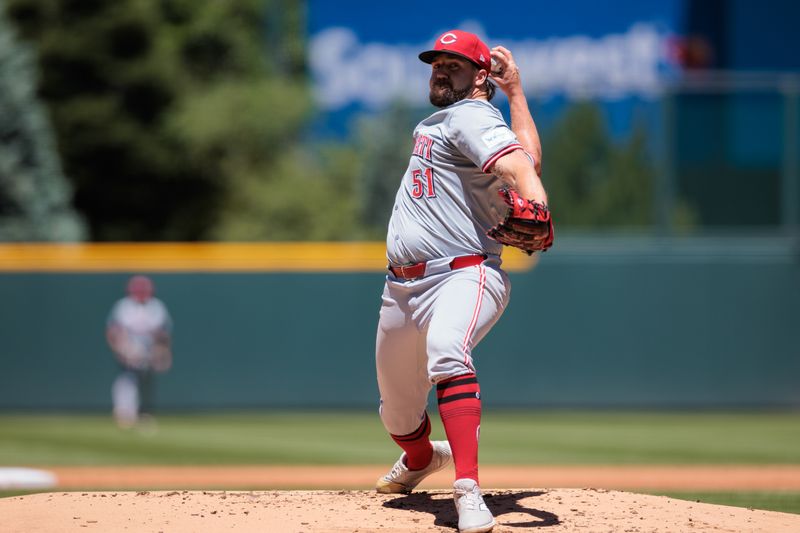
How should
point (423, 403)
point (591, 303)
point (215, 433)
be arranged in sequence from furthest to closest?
point (591, 303)
point (215, 433)
point (423, 403)

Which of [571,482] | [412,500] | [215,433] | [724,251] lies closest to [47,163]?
[215,433]

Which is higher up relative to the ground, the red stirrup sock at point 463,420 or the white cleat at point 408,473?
the red stirrup sock at point 463,420

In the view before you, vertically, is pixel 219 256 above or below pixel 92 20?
below

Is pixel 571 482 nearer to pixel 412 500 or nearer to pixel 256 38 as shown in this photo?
pixel 412 500

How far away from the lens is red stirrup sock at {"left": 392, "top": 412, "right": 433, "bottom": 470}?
4.50 meters

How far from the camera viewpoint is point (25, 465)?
344 inches

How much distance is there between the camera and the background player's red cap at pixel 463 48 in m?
4.09

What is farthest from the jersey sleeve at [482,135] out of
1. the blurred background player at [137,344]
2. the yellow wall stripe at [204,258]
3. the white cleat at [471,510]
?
the yellow wall stripe at [204,258]

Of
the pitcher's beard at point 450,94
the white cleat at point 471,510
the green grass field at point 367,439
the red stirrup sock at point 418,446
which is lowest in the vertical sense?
the green grass field at point 367,439

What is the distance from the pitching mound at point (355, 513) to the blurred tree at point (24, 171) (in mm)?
14851

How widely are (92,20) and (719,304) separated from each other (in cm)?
1824

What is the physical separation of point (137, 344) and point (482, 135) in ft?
29.1

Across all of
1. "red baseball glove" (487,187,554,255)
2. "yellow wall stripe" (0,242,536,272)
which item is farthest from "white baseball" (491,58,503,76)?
"yellow wall stripe" (0,242,536,272)

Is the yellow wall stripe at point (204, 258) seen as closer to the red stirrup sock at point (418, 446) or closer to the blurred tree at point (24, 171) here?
the blurred tree at point (24, 171)
